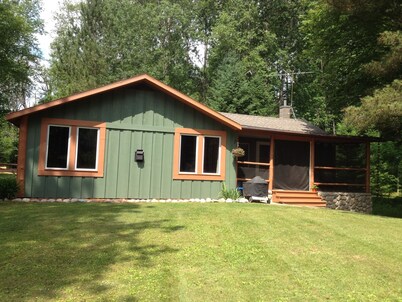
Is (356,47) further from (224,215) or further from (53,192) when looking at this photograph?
(53,192)

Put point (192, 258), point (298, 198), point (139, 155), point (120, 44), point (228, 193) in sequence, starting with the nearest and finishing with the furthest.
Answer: point (192, 258), point (139, 155), point (228, 193), point (298, 198), point (120, 44)

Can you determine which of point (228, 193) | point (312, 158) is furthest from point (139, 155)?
point (312, 158)

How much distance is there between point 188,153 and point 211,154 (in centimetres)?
86

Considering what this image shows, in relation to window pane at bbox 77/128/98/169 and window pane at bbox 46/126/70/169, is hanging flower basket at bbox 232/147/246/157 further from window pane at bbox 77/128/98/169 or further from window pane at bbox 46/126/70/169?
window pane at bbox 46/126/70/169

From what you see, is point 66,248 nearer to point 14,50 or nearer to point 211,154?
point 211,154

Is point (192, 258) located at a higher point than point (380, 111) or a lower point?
lower

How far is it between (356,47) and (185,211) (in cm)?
1312

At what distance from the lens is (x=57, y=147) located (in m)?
11.5

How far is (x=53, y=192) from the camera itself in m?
11.3

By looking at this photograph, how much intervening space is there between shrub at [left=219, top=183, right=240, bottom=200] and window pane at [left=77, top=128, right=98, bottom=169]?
440cm

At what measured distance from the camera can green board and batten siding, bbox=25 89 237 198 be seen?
1132cm

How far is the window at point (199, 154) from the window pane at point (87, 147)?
264cm

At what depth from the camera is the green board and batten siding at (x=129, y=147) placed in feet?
37.1

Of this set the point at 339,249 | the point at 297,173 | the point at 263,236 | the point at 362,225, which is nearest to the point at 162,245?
the point at 263,236
